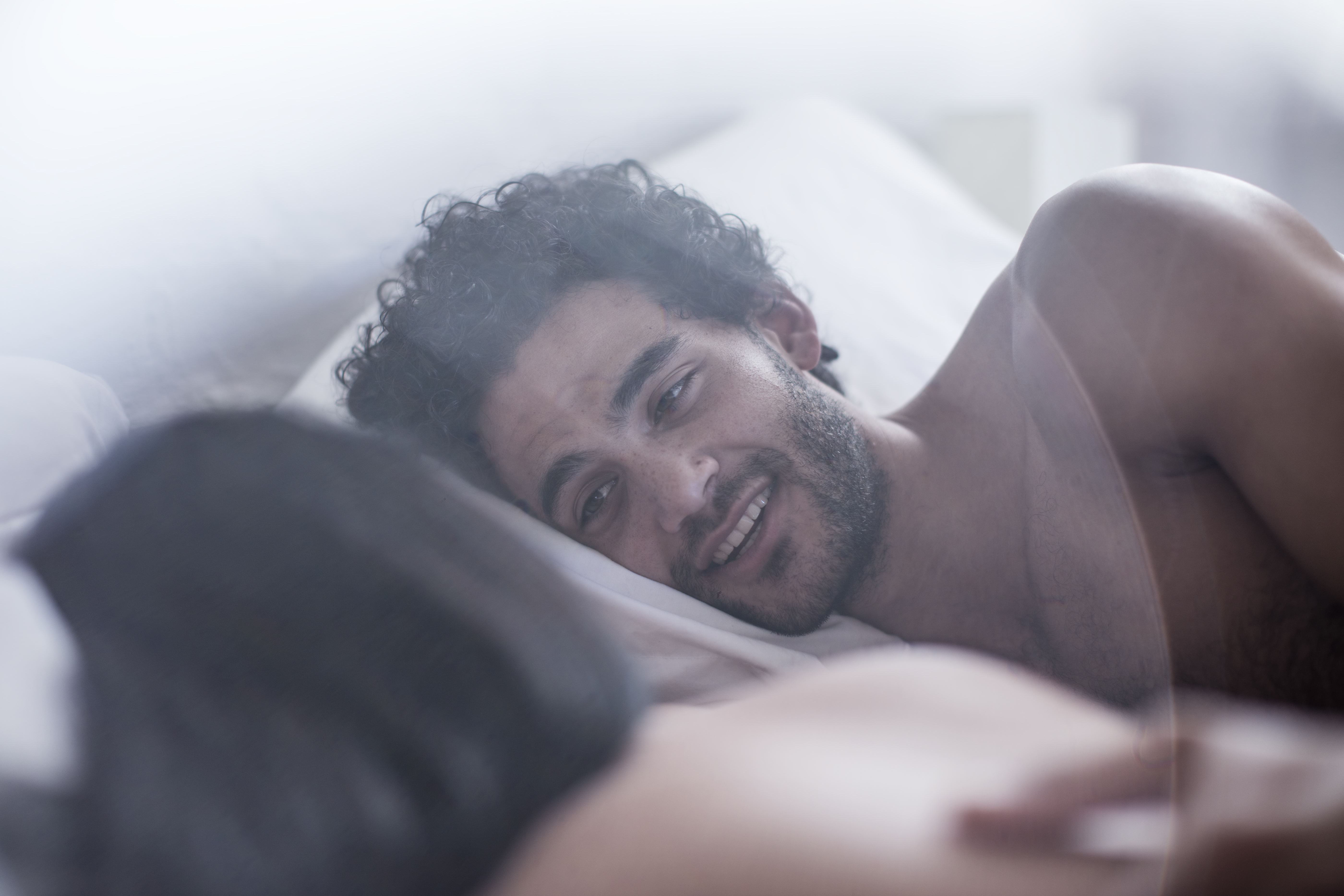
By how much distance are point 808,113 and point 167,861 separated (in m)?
0.77

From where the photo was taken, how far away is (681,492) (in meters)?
0.39

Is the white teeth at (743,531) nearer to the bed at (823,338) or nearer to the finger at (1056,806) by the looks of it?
the bed at (823,338)

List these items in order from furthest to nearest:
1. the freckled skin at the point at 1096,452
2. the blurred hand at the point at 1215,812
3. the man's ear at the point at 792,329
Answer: the man's ear at the point at 792,329 < the freckled skin at the point at 1096,452 < the blurred hand at the point at 1215,812

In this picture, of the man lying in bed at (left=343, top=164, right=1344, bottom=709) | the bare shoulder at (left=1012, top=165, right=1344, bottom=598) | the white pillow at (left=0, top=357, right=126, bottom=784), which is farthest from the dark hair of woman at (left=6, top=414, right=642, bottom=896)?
the bare shoulder at (left=1012, top=165, right=1344, bottom=598)

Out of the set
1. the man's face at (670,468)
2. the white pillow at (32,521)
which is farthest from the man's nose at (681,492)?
the white pillow at (32,521)

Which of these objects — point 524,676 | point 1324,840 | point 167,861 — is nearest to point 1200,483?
point 1324,840

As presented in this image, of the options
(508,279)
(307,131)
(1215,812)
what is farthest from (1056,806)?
(307,131)

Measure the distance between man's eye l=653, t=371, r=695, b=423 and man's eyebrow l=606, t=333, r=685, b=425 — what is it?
1 cm

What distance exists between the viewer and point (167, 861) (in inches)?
8.5

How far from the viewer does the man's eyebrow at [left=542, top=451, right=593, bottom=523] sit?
40 cm

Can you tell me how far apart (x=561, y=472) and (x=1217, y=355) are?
0.31 m

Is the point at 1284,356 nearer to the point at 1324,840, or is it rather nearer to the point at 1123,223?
the point at 1123,223

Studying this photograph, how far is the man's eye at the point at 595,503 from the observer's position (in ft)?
1.36

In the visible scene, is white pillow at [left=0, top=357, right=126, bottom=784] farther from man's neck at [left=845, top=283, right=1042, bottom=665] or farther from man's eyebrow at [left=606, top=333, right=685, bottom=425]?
man's neck at [left=845, top=283, right=1042, bottom=665]
